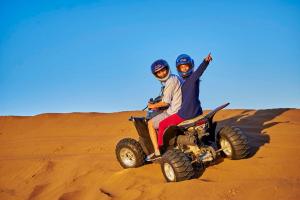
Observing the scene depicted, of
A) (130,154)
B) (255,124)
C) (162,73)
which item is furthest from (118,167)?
(255,124)

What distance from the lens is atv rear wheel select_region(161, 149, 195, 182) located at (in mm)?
7586

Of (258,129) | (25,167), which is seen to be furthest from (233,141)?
(25,167)

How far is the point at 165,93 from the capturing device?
8.56 metres

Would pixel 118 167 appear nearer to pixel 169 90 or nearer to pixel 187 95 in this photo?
pixel 169 90

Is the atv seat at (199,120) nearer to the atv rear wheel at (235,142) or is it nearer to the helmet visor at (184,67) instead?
the atv rear wheel at (235,142)

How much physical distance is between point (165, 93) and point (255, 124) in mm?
5105

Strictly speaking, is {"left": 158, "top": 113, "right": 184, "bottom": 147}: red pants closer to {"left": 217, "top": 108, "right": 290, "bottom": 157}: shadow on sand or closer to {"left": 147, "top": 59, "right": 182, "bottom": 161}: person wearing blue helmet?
{"left": 147, "top": 59, "right": 182, "bottom": 161}: person wearing blue helmet

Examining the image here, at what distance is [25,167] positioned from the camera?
12.3m

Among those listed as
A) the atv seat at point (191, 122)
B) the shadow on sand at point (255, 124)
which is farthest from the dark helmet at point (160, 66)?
the shadow on sand at point (255, 124)

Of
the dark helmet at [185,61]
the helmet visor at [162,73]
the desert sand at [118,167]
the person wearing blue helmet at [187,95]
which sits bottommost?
the desert sand at [118,167]

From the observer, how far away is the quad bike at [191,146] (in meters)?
7.71

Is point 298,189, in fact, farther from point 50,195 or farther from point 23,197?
point 23,197

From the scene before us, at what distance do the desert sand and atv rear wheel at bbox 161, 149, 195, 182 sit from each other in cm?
20

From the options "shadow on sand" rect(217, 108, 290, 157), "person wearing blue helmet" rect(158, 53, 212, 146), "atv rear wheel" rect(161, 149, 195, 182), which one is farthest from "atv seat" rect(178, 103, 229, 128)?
"shadow on sand" rect(217, 108, 290, 157)
